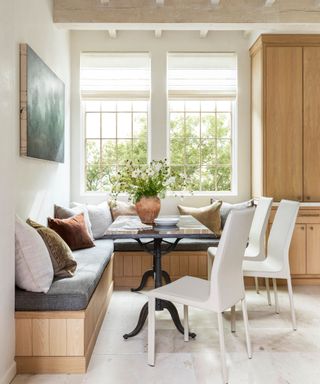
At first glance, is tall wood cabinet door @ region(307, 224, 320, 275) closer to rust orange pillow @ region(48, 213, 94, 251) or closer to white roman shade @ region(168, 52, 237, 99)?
white roman shade @ region(168, 52, 237, 99)

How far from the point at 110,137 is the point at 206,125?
1.28m

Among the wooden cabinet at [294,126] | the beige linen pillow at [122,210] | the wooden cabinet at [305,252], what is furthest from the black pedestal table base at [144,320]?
the wooden cabinet at [294,126]

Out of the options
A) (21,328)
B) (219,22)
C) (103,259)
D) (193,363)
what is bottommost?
(193,363)

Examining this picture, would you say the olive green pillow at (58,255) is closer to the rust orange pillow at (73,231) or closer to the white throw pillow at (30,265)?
the white throw pillow at (30,265)

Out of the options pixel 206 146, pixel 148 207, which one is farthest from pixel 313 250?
pixel 148 207

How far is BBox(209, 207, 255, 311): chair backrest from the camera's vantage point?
223cm

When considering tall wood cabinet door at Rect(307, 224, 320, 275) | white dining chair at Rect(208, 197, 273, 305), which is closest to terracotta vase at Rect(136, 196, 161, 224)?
white dining chair at Rect(208, 197, 273, 305)

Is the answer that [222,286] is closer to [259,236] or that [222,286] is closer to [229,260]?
[229,260]

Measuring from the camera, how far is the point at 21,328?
92.8 inches

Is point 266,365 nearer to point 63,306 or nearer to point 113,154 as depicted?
point 63,306

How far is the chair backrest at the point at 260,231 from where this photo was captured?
11.5 ft

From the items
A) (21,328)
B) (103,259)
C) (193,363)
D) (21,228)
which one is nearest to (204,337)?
(193,363)

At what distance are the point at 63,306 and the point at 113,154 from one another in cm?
303

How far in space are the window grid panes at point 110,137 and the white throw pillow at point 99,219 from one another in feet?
1.99
